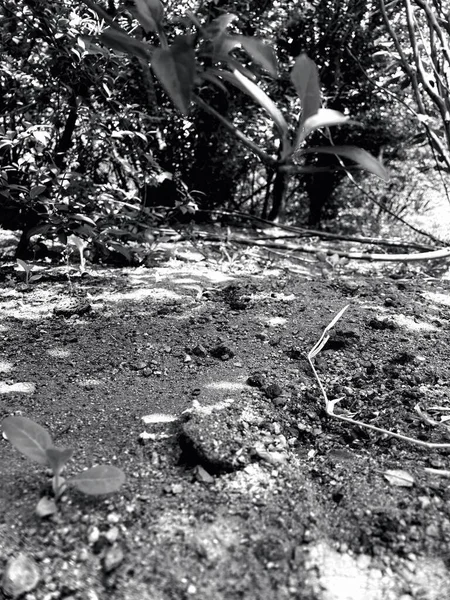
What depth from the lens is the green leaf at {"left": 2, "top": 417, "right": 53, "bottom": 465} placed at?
43.5 inches

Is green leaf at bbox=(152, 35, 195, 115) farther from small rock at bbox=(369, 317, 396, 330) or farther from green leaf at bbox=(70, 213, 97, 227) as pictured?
green leaf at bbox=(70, 213, 97, 227)

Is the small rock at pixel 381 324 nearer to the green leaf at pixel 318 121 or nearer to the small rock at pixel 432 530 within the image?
the small rock at pixel 432 530

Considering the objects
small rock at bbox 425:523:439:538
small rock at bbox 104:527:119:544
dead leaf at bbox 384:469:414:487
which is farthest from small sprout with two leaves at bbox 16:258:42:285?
small rock at bbox 425:523:439:538

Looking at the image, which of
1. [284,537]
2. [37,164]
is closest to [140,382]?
[284,537]

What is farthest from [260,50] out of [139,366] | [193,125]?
[193,125]

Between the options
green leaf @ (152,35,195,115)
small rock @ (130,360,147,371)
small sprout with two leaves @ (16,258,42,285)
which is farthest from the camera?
small sprout with two leaves @ (16,258,42,285)

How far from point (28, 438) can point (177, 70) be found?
847mm

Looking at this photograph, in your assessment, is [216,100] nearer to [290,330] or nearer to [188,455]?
[290,330]

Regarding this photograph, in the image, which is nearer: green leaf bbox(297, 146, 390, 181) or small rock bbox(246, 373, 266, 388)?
green leaf bbox(297, 146, 390, 181)

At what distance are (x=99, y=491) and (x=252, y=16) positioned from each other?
353 centimetres

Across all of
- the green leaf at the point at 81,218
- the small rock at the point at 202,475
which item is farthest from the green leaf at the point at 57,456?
the green leaf at the point at 81,218

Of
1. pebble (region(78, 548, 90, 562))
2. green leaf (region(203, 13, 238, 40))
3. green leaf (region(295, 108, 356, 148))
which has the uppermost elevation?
green leaf (region(203, 13, 238, 40))

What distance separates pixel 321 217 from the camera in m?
5.99

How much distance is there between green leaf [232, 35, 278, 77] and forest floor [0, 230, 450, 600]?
2.72 feet
